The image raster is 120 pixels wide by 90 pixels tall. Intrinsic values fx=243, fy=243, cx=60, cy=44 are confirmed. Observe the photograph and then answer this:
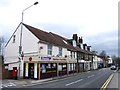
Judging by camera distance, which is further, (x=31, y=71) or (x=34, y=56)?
(x=31, y=71)

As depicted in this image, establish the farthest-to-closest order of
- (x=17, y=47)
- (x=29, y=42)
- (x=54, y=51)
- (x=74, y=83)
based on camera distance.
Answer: (x=54, y=51) < (x=17, y=47) < (x=29, y=42) < (x=74, y=83)

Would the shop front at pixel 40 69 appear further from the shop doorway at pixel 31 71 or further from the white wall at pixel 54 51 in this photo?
the white wall at pixel 54 51

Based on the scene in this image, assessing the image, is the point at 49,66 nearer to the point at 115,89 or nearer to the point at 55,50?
the point at 55,50

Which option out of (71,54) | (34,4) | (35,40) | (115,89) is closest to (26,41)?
(35,40)

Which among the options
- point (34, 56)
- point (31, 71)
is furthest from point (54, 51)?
point (31, 71)

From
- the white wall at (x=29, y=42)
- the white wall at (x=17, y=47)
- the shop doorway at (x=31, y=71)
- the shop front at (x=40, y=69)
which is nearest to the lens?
the shop front at (x=40, y=69)

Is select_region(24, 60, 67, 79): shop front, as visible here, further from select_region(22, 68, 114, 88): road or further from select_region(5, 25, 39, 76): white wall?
select_region(22, 68, 114, 88): road

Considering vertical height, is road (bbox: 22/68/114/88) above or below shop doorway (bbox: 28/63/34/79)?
below

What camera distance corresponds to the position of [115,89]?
19.5 metres

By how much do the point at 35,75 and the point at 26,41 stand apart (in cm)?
562

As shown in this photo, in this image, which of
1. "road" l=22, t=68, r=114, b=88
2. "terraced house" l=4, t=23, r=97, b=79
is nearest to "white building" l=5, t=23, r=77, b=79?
"terraced house" l=4, t=23, r=97, b=79

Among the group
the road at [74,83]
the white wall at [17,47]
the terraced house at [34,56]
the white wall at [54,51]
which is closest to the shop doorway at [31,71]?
the terraced house at [34,56]

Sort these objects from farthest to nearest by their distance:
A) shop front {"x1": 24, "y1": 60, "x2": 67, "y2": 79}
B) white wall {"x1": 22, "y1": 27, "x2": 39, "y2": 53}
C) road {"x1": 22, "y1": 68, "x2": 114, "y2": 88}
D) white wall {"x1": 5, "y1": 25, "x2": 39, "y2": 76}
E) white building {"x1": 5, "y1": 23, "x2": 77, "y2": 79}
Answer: white wall {"x1": 5, "y1": 25, "x2": 39, "y2": 76}, white wall {"x1": 22, "y1": 27, "x2": 39, "y2": 53}, white building {"x1": 5, "y1": 23, "x2": 77, "y2": 79}, shop front {"x1": 24, "y1": 60, "x2": 67, "y2": 79}, road {"x1": 22, "y1": 68, "x2": 114, "y2": 88}

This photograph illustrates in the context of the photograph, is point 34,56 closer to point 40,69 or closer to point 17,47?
point 40,69
